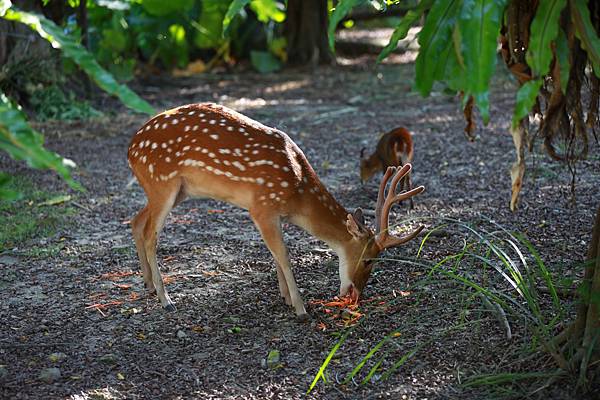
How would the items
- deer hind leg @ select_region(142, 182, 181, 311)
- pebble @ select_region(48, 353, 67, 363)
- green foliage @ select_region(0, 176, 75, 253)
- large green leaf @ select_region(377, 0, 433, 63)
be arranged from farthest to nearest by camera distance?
1. green foliage @ select_region(0, 176, 75, 253)
2. deer hind leg @ select_region(142, 182, 181, 311)
3. pebble @ select_region(48, 353, 67, 363)
4. large green leaf @ select_region(377, 0, 433, 63)

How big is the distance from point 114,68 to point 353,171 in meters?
5.28

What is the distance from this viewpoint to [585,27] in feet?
9.60

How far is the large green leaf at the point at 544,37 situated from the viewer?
287 cm

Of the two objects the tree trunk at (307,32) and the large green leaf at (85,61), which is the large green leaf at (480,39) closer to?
the large green leaf at (85,61)

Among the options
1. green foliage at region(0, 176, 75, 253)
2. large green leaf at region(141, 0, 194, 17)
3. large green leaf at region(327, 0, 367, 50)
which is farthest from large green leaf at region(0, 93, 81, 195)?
large green leaf at region(141, 0, 194, 17)

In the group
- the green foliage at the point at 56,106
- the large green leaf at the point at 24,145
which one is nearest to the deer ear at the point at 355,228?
the large green leaf at the point at 24,145

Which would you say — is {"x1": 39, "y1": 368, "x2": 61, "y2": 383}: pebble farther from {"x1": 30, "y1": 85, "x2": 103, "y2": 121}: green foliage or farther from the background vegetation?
{"x1": 30, "y1": 85, "x2": 103, "y2": 121}: green foliage

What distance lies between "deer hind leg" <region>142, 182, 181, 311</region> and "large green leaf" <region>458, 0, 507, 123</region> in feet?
6.49

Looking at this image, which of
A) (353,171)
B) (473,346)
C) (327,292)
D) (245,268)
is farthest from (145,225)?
(353,171)

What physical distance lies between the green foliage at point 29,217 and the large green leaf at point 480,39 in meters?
3.55

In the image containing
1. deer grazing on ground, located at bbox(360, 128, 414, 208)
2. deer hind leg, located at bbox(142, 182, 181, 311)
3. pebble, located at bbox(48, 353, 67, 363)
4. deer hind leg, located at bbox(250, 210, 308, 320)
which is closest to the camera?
pebble, located at bbox(48, 353, 67, 363)

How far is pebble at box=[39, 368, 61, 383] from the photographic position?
3.62 m

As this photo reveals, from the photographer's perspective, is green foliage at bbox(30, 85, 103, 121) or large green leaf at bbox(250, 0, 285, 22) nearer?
large green leaf at bbox(250, 0, 285, 22)

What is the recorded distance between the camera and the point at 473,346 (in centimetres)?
374
